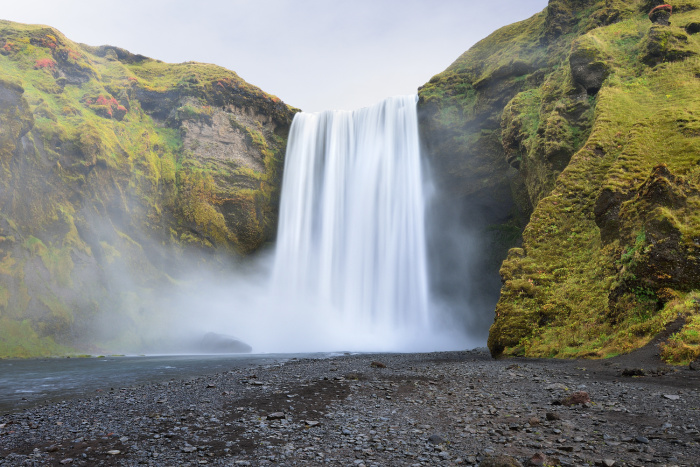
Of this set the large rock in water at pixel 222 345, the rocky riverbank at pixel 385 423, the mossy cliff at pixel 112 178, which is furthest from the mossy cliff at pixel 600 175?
the mossy cliff at pixel 112 178

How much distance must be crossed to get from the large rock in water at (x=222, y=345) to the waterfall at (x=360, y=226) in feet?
27.4

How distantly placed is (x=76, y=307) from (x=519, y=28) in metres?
47.2

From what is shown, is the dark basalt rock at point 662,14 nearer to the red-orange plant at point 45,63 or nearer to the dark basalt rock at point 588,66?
the dark basalt rock at point 588,66

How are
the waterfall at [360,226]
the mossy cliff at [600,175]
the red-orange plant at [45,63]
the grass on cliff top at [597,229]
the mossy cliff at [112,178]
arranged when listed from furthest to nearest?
the red-orange plant at [45,63], the waterfall at [360,226], the mossy cliff at [112,178], the grass on cliff top at [597,229], the mossy cliff at [600,175]

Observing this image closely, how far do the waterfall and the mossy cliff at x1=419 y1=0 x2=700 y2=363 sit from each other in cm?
811

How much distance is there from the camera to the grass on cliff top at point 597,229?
12.6m

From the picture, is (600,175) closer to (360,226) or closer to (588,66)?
(588,66)

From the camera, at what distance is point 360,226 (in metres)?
39.1

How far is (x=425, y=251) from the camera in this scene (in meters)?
37.2

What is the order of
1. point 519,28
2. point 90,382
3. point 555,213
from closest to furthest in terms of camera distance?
point 90,382
point 555,213
point 519,28

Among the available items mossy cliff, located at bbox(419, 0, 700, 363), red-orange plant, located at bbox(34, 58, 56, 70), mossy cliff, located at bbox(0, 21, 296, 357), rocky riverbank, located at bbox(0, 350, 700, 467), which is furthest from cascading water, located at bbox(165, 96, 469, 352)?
red-orange plant, located at bbox(34, 58, 56, 70)

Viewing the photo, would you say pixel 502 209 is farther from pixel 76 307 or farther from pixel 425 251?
pixel 76 307

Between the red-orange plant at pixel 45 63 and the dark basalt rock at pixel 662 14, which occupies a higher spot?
the red-orange plant at pixel 45 63

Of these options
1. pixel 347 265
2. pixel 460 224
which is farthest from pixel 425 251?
pixel 347 265
